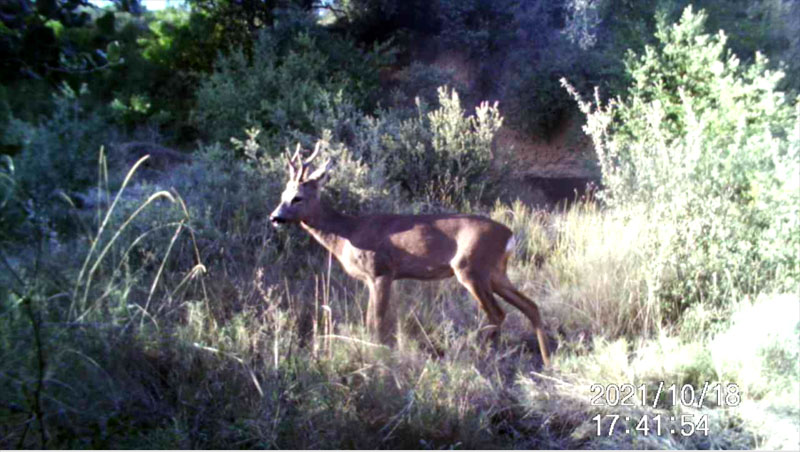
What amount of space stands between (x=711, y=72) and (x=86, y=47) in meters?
11.3

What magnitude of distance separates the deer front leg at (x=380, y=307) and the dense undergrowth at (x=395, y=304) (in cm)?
18

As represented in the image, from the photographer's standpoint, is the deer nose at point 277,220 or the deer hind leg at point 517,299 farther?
the deer nose at point 277,220

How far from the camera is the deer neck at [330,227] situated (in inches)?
265

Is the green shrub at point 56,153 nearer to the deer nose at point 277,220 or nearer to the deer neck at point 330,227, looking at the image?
the deer nose at point 277,220

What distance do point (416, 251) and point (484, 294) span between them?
68 centimetres

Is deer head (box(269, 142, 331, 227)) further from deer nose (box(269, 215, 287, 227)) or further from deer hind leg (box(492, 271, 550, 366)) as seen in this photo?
deer hind leg (box(492, 271, 550, 366))

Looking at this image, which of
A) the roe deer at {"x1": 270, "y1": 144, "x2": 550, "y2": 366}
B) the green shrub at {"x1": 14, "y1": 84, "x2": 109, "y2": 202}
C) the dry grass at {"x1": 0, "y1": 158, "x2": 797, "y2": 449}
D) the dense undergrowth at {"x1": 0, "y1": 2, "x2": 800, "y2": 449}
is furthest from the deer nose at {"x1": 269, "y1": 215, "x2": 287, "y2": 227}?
the green shrub at {"x1": 14, "y1": 84, "x2": 109, "y2": 202}

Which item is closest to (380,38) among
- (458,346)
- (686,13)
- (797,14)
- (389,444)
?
(686,13)

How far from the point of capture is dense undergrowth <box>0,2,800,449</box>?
4.51 m

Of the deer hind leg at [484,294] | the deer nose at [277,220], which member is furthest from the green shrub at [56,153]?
the deer hind leg at [484,294]

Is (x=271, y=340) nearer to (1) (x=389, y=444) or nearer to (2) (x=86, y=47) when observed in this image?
(1) (x=389, y=444)
